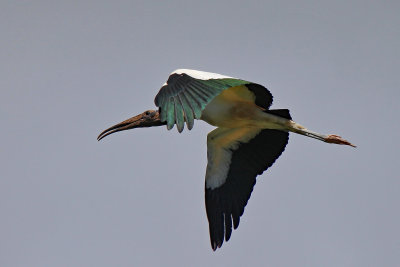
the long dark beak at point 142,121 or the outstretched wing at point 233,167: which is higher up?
the long dark beak at point 142,121

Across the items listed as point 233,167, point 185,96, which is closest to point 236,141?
point 233,167

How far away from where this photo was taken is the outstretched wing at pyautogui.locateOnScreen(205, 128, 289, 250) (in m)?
12.4

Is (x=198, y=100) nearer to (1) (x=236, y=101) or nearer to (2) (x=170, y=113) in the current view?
(2) (x=170, y=113)

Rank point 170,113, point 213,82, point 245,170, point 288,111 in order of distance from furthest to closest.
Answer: point 245,170
point 288,111
point 213,82
point 170,113

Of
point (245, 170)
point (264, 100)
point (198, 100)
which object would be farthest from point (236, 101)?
point (198, 100)

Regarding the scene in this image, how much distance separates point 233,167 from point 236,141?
1.12 feet

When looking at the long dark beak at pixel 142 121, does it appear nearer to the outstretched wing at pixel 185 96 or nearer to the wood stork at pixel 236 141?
the wood stork at pixel 236 141

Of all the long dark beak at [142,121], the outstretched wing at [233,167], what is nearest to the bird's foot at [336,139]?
the outstretched wing at [233,167]

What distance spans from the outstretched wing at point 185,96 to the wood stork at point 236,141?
4.67 feet

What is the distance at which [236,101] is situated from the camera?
11.9 metres

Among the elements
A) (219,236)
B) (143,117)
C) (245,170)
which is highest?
(143,117)

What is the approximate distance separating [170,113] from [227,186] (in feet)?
10.9

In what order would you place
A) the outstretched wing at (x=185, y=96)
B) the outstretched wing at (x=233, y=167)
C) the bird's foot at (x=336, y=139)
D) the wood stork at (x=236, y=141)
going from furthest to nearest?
the outstretched wing at (x=233, y=167)
the bird's foot at (x=336, y=139)
the wood stork at (x=236, y=141)
the outstretched wing at (x=185, y=96)

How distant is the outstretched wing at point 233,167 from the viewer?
12414mm
